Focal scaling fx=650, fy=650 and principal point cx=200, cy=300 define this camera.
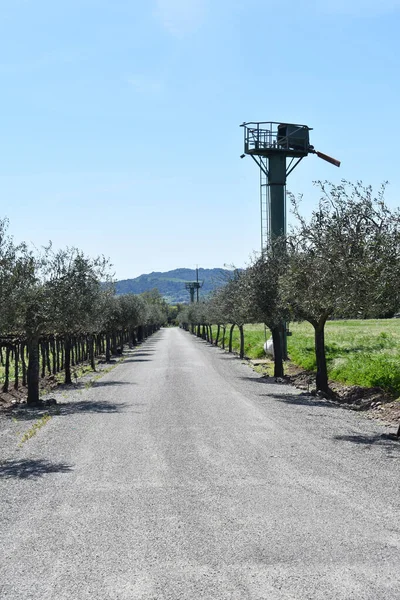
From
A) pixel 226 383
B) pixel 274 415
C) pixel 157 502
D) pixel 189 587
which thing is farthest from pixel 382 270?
pixel 226 383

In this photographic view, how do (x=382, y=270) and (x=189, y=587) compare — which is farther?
(x=382, y=270)

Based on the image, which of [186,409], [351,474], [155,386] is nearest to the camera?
[351,474]

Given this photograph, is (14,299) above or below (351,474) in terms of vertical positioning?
above

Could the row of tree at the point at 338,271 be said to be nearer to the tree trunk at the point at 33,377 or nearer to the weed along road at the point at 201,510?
the weed along road at the point at 201,510

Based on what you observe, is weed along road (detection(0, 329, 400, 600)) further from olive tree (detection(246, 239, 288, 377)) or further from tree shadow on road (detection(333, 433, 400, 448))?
olive tree (detection(246, 239, 288, 377))

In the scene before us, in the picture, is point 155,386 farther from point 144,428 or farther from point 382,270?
point 382,270

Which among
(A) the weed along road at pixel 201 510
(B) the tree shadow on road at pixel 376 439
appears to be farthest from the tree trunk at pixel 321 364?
(B) the tree shadow on road at pixel 376 439

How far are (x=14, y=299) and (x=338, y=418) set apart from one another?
1038cm

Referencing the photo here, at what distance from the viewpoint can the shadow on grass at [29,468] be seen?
12223 millimetres

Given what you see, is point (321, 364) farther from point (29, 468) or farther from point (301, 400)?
point (29, 468)

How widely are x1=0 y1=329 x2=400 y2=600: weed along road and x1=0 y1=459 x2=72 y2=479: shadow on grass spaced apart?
0.21 feet

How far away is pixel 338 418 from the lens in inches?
779

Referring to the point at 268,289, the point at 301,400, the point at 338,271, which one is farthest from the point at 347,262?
the point at 268,289

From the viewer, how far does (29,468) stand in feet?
42.1
